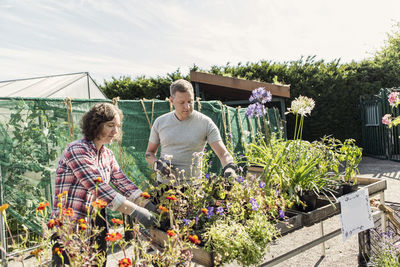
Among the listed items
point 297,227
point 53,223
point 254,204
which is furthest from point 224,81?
point 53,223

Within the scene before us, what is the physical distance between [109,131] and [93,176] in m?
0.29

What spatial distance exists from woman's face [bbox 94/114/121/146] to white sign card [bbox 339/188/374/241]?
136cm

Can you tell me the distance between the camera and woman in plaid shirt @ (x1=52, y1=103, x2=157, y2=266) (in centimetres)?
154

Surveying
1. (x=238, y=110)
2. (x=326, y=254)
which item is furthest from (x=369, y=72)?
(x=326, y=254)

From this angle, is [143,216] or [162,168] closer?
[143,216]

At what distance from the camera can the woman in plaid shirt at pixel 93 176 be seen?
1.54 meters

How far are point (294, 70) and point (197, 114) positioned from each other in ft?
27.9

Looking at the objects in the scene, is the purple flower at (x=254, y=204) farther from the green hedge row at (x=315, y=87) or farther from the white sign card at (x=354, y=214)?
the green hedge row at (x=315, y=87)

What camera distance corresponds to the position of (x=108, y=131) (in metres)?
1.76

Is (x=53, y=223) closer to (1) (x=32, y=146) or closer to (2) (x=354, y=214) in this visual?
(2) (x=354, y=214)

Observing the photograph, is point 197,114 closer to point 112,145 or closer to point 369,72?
point 112,145

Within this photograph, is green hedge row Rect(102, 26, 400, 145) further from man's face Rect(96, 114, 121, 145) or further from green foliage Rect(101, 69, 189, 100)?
man's face Rect(96, 114, 121, 145)

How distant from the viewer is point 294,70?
9977mm

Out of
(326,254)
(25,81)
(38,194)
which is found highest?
(25,81)
